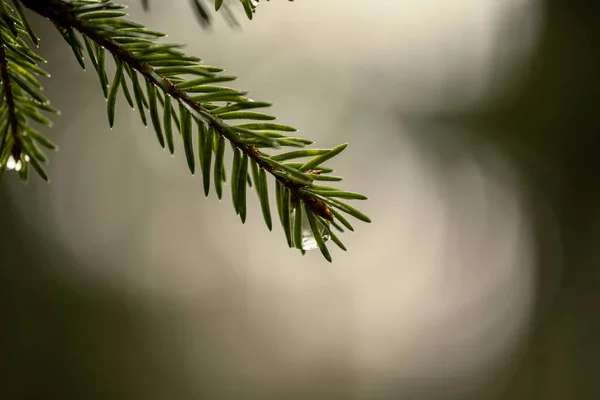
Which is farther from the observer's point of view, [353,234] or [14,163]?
[353,234]

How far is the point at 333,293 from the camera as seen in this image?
557 cm

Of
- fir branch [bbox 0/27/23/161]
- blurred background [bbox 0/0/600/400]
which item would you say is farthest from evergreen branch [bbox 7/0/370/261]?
A: blurred background [bbox 0/0/600/400]

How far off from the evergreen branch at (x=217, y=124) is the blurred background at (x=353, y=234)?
3882 mm

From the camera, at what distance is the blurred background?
406 centimetres

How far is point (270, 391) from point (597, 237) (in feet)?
11.7

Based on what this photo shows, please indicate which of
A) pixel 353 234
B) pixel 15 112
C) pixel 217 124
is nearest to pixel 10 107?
pixel 15 112

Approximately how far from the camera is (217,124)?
0.34 meters

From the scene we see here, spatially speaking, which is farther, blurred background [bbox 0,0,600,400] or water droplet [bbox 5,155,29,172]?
blurred background [bbox 0,0,600,400]

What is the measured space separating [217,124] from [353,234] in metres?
4.62

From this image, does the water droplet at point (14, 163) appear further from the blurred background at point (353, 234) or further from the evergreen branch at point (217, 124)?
the blurred background at point (353, 234)

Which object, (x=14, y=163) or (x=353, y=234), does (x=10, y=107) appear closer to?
(x=14, y=163)

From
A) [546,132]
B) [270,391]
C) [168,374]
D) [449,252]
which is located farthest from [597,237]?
[168,374]

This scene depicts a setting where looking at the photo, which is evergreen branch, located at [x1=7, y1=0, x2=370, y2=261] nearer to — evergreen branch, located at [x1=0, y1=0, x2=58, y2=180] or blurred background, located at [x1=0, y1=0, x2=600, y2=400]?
evergreen branch, located at [x1=0, y1=0, x2=58, y2=180]

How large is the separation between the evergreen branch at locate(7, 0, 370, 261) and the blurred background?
3.88 meters
